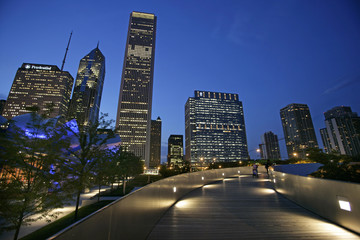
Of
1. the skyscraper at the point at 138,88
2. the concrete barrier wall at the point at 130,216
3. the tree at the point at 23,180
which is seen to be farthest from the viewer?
the skyscraper at the point at 138,88

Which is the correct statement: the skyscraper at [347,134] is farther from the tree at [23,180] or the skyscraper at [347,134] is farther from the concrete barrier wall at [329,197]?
the tree at [23,180]

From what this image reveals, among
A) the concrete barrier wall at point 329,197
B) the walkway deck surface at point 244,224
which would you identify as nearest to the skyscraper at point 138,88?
the walkway deck surface at point 244,224

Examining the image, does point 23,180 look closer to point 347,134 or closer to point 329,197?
point 329,197

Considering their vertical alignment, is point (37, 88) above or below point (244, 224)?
above

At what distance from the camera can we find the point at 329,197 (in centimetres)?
553

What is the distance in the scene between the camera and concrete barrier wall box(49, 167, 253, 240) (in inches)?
72.2

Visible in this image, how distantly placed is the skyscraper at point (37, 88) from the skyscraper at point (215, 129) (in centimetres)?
13672

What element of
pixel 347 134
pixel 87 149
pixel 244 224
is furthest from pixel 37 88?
pixel 347 134

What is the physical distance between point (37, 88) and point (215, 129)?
188 m

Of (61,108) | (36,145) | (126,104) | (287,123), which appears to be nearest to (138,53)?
(126,104)

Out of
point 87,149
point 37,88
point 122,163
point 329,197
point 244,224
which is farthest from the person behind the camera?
point 37,88

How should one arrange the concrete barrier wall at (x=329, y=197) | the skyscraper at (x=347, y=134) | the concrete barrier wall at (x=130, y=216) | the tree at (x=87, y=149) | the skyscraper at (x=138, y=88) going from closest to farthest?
the concrete barrier wall at (x=130, y=216), the concrete barrier wall at (x=329, y=197), the tree at (x=87, y=149), the skyscraper at (x=347, y=134), the skyscraper at (x=138, y=88)

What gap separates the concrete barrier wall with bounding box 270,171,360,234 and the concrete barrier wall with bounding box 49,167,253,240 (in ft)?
19.7

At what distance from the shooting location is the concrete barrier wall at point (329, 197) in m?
4.54
